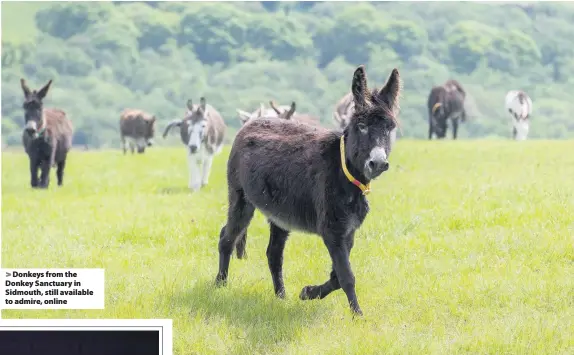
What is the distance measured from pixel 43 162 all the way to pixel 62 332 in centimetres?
1444

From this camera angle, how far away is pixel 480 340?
692cm

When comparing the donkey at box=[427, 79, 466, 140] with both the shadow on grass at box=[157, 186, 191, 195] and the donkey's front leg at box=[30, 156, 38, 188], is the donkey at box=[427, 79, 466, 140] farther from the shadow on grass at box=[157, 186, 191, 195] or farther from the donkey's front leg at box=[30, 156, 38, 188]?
the donkey's front leg at box=[30, 156, 38, 188]

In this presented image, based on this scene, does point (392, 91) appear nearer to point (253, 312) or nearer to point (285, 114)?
point (253, 312)

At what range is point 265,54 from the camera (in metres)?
78.8

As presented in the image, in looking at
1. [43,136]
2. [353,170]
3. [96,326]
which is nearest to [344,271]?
[353,170]

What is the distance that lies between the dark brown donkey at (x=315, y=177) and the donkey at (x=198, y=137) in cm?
874

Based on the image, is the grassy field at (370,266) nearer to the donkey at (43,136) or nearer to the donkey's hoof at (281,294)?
the donkey's hoof at (281,294)

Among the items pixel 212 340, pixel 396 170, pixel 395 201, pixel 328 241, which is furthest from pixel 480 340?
pixel 396 170

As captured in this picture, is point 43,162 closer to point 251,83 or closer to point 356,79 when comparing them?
point 356,79

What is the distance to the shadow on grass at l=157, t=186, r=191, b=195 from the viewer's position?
17481 millimetres

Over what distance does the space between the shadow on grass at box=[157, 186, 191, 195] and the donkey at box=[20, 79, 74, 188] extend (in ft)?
9.04

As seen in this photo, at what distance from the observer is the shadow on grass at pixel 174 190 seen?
17.5 m

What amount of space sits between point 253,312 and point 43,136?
12106mm

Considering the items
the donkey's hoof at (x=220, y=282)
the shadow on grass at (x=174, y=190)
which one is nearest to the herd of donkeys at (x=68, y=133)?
the shadow on grass at (x=174, y=190)
